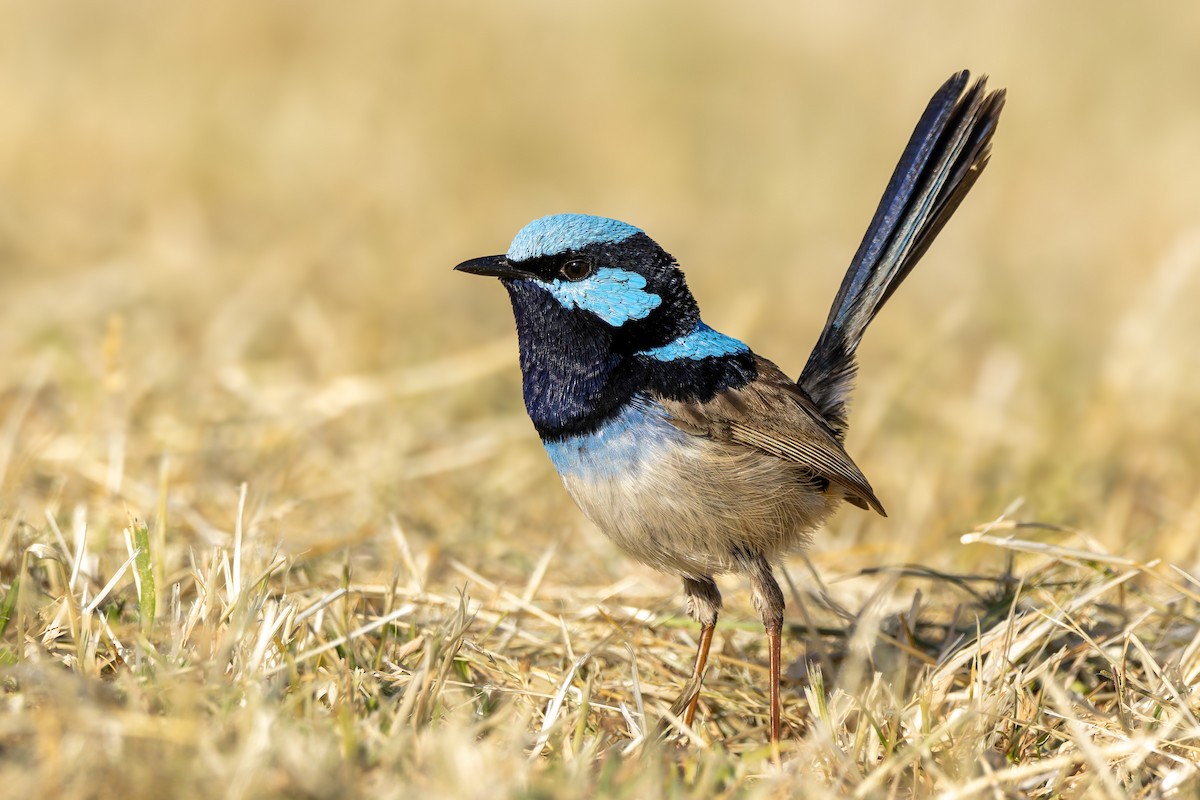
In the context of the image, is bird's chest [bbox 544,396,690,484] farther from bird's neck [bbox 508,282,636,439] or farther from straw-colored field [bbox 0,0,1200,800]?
straw-colored field [bbox 0,0,1200,800]

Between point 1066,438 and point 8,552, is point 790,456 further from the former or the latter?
point 1066,438

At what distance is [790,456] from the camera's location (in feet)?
12.1

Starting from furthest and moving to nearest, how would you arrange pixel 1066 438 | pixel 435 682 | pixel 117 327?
pixel 1066 438 < pixel 117 327 < pixel 435 682

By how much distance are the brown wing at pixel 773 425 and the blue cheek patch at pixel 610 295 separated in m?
0.29

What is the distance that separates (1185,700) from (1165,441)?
3065 millimetres

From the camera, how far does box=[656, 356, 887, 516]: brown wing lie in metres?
3.57

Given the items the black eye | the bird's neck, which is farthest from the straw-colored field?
the black eye

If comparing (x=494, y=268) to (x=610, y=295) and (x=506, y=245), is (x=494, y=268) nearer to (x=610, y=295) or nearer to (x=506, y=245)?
(x=610, y=295)

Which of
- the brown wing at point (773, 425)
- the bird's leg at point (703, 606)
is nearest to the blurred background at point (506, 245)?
the brown wing at point (773, 425)

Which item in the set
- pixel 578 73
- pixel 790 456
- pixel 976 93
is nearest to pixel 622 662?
pixel 790 456

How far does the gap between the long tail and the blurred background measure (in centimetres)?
76

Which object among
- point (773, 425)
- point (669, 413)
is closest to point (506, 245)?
point (773, 425)

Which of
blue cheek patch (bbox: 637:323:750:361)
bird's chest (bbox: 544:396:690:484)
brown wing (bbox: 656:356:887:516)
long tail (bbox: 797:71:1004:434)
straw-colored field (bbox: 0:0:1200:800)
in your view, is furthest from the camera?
long tail (bbox: 797:71:1004:434)

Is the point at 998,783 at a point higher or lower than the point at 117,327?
lower
